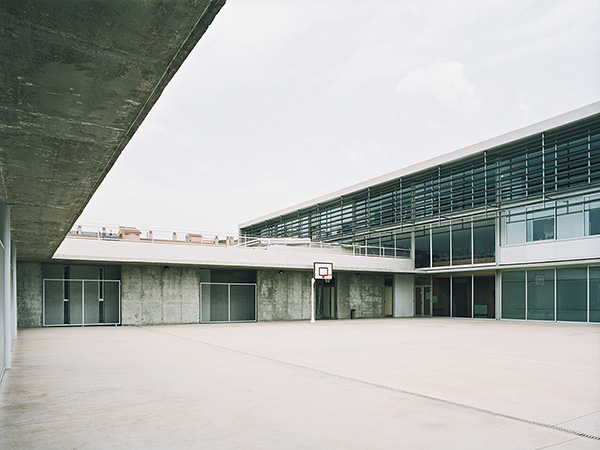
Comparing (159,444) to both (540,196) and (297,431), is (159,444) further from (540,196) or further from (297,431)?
(540,196)

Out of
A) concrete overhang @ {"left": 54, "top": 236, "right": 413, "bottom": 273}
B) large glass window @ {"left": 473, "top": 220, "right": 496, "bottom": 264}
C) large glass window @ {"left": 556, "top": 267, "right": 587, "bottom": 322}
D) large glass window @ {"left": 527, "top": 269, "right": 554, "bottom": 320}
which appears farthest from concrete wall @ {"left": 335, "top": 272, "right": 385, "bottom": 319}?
large glass window @ {"left": 556, "top": 267, "right": 587, "bottom": 322}

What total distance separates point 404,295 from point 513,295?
24.9 feet

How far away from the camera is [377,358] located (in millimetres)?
10602

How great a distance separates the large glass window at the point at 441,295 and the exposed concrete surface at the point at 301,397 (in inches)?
643

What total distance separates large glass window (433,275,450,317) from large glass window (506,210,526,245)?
5.63 meters

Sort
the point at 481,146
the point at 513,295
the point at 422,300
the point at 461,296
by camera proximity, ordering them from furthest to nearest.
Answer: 1. the point at 422,300
2. the point at 461,296
3. the point at 513,295
4. the point at 481,146

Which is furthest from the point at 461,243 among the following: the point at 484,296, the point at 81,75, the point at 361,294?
the point at 81,75

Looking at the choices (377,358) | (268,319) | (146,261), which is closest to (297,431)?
A: (377,358)

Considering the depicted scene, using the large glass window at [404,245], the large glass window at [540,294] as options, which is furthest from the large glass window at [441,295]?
the large glass window at [540,294]

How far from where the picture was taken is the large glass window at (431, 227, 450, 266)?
26750mm

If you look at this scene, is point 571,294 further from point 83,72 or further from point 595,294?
point 83,72

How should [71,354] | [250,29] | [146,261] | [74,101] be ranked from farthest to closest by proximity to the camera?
[146,261] → [250,29] → [71,354] → [74,101]

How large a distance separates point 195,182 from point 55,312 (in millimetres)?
27881

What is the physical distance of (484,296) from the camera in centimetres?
2608
